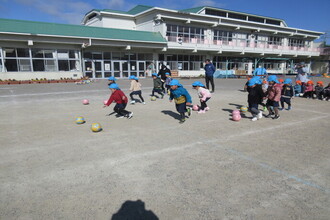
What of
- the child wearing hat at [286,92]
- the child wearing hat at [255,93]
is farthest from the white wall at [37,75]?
the child wearing hat at [255,93]

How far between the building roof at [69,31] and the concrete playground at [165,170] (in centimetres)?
1864

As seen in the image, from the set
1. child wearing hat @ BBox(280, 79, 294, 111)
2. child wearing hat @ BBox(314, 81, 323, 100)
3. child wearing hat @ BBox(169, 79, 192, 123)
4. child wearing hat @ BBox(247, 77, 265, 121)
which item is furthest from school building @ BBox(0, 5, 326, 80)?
child wearing hat @ BBox(247, 77, 265, 121)

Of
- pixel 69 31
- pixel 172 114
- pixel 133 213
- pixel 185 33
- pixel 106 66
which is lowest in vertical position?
pixel 133 213

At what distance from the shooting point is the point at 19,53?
72.4 ft

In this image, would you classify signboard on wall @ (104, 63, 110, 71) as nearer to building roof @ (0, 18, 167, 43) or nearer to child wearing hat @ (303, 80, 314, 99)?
building roof @ (0, 18, 167, 43)

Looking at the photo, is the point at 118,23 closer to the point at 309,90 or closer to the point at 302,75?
the point at 302,75

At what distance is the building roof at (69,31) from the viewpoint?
831 inches

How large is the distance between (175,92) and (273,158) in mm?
3526

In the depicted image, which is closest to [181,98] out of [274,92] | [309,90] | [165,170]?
[274,92]

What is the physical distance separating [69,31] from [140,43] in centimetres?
787

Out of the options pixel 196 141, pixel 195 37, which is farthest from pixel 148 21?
pixel 196 141

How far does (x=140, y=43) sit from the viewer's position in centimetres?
2694

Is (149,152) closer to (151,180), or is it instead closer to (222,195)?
(151,180)

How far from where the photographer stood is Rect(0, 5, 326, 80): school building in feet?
72.7
